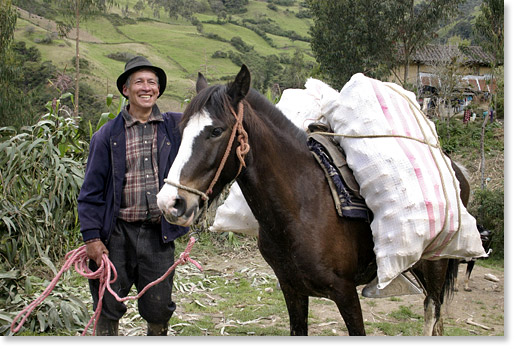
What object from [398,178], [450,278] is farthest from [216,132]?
[450,278]

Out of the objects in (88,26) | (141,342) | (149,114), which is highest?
(88,26)

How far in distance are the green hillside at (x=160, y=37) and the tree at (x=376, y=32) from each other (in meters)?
3.69

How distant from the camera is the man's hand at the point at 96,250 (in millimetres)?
2312

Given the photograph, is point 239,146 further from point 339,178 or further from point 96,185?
point 96,185

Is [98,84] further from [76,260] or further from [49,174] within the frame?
[76,260]

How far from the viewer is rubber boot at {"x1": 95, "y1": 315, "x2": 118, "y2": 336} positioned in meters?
2.48

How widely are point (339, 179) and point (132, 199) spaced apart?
47.0 inches

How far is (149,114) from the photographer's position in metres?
2.52

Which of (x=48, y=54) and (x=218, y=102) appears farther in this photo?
(x=48, y=54)

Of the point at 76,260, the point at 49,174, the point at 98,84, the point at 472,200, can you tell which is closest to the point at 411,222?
the point at 76,260

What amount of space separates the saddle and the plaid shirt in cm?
94

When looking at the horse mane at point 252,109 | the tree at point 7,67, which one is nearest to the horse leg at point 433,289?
the horse mane at point 252,109

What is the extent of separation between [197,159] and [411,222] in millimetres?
1292

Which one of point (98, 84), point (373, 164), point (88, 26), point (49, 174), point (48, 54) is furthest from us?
point (88, 26)
